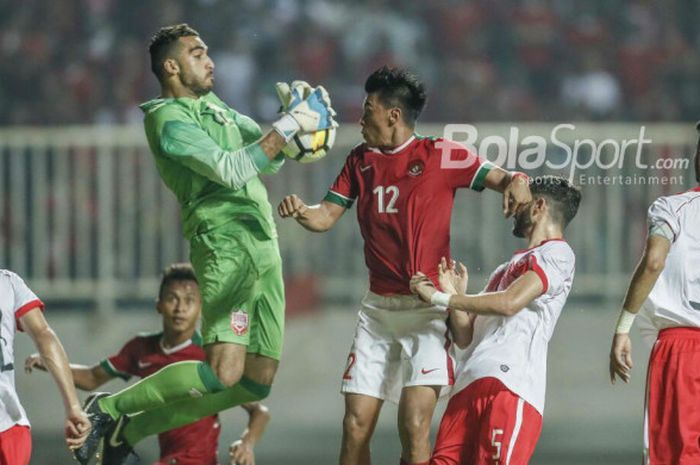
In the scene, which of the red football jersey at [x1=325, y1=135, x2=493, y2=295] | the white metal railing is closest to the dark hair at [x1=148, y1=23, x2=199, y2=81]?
the red football jersey at [x1=325, y1=135, x2=493, y2=295]

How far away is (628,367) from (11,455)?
2030 mm

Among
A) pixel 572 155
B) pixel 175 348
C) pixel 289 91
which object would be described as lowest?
pixel 175 348

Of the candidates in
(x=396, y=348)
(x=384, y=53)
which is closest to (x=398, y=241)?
(x=396, y=348)

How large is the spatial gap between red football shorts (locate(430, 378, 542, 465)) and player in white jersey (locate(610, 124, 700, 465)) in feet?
1.33

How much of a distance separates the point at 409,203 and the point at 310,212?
357mm

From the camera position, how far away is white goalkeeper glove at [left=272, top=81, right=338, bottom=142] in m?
5.34

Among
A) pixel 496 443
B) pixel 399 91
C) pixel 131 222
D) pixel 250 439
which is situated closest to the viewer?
pixel 496 443

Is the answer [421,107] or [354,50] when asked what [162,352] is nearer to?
[421,107]

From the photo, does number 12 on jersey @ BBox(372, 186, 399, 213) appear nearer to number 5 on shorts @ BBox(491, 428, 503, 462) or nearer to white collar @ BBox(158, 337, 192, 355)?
number 5 on shorts @ BBox(491, 428, 503, 462)

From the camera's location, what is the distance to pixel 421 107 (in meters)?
5.34

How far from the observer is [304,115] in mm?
5355

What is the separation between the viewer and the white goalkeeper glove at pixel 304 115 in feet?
17.5

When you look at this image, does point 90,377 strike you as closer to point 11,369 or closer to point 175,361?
point 175,361

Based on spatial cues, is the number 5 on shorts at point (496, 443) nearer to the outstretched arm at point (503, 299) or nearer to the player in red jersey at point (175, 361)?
the outstretched arm at point (503, 299)
